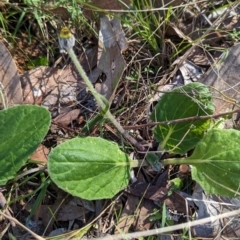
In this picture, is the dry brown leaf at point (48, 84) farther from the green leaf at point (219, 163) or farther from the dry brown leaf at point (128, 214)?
the green leaf at point (219, 163)

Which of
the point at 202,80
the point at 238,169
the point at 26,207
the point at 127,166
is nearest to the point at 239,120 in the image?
the point at 202,80

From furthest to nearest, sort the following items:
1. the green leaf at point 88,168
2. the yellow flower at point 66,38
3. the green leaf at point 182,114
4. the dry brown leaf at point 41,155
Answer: the dry brown leaf at point 41,155 → the green leaf at point 182,114 → the green leaf at point 88,168 → the yellow flower at point 66,38

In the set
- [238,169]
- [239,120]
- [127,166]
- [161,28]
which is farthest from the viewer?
[161,28]

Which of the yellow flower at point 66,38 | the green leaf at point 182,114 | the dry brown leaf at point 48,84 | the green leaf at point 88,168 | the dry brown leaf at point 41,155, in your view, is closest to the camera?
the yellow flower at point 66,38

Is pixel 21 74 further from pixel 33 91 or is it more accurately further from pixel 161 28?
pixel 161 28

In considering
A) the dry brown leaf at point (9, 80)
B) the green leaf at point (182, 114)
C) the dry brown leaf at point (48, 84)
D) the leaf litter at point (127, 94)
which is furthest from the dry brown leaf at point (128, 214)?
the dry brown leaf at point (9, 80)

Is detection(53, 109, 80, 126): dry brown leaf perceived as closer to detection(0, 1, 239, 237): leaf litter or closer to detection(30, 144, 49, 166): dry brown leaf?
detection(0, 1, 239, 237): leaf litter

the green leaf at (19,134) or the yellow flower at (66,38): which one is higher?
the yellow flower at (66,38)
